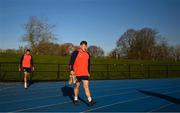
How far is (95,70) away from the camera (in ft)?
130

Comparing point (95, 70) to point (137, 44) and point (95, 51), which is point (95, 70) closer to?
point (137, 44)

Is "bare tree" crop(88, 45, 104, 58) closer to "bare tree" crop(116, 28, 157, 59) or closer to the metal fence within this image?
"bare tree" crop(116, 28, 157, 59)

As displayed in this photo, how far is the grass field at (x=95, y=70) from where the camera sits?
30219 mm

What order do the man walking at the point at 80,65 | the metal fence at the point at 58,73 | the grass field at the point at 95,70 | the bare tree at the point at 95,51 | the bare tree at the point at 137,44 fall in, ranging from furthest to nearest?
the bare tree at the point at 95,51 → the bare tree at the point at 137,44 → the grass field at the point at 95,70 → the metal fence at the point at 58,73 → the man walking at the point at 80,65

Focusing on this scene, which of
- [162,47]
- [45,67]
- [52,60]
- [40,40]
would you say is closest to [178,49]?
[162,47]

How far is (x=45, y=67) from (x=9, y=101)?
1089 inches

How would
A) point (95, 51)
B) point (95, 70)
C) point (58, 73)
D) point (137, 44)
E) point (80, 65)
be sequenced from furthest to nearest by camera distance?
point (95, 51) < point (137, 44) < point (95, 70) < point (58, 73) < point (80, 65)

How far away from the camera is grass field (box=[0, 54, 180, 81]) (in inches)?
1190

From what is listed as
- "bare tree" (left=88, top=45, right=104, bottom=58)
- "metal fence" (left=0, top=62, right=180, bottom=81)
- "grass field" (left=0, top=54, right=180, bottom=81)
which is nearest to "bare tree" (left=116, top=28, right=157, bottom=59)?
"bare tree" (left=88, top=45, right=104, bottom=58)

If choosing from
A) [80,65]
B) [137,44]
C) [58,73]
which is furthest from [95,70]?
[137,44]

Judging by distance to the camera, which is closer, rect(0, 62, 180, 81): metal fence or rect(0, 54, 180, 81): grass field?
rect(0, 62, 180, 81): metal fence

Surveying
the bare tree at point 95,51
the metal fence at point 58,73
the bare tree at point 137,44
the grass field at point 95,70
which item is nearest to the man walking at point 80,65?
the grass field at point 95,70

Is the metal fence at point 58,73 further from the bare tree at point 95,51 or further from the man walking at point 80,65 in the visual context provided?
the bare tree at point 95,51

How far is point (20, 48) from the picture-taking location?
70.9 meters
